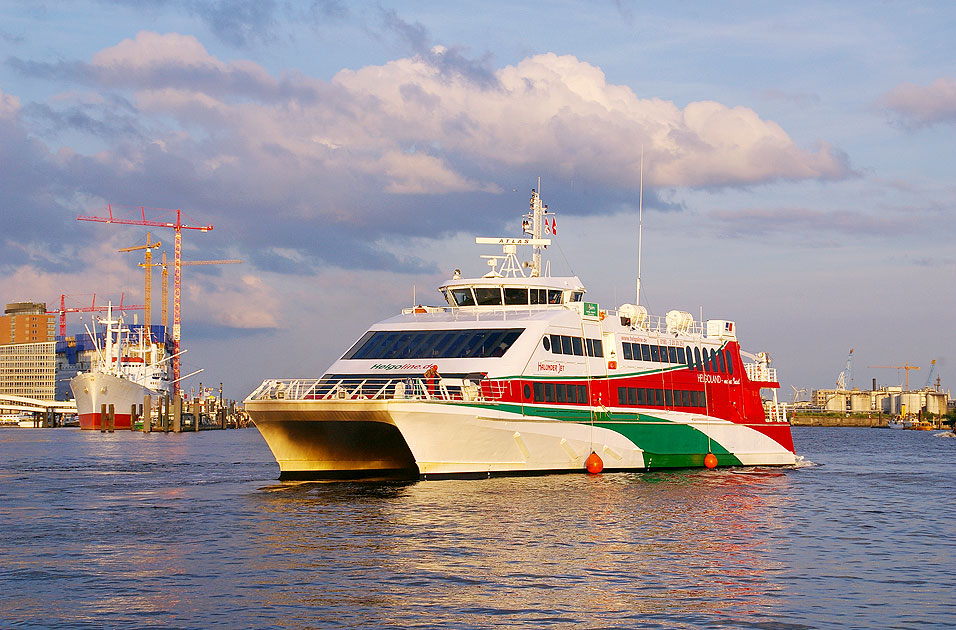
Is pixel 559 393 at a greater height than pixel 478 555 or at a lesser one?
greater

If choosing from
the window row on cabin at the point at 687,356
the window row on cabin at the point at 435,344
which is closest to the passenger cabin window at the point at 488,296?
the window row on cabin at the point at 435,344

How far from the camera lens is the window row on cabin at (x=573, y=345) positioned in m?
33.4

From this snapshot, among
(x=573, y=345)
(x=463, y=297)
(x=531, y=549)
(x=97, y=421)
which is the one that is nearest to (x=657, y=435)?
(x=573, y=345)

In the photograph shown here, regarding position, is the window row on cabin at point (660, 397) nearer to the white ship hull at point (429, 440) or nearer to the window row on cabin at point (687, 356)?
the white ship hull at point (429, 440)

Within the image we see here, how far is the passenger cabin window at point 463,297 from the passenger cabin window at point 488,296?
8.6 inches

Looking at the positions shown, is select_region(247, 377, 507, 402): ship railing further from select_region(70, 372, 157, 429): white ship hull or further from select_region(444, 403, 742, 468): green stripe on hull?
select_region(70, 372, 157, 429): white ship hull

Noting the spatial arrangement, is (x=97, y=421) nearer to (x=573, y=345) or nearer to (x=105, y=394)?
(x=105, y=394)

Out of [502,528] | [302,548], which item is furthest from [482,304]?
[302,548]

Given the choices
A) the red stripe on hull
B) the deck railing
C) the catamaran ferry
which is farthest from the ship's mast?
the red stripe on hull

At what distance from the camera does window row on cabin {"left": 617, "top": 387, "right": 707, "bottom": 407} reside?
35.8 meters

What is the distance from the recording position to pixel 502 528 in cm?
2370

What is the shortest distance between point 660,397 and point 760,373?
27.9 ft

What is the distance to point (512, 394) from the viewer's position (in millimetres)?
31438

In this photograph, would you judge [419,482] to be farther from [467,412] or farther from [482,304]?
[482,304]
